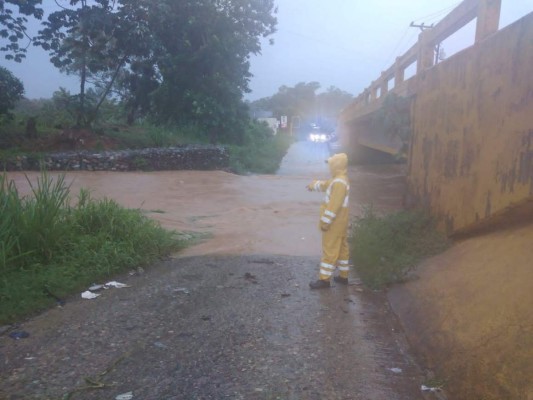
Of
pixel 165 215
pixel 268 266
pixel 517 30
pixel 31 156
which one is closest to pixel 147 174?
pixel 31 156

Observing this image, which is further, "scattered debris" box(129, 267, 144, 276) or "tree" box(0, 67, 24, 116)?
"tree" box(0, 67, 24, 116)

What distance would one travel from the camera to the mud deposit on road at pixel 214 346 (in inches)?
135

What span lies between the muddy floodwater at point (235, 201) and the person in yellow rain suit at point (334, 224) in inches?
73.6

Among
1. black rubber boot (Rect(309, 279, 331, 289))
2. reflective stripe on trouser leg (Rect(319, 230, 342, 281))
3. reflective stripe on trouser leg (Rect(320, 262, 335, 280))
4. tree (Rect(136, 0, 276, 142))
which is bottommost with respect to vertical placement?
black rubber boot (Rect(309, 279, 331, 289))

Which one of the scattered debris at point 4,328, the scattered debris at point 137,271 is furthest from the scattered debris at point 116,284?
the scattered debris at point 4,328

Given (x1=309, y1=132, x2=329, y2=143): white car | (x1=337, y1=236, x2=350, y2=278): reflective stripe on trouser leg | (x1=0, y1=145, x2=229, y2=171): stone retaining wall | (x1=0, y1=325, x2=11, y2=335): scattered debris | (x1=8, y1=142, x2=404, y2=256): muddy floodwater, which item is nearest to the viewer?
(x1=0, y1=325, x2=11, y2=335): scattered debris

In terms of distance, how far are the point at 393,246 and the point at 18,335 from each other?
418 centimetres

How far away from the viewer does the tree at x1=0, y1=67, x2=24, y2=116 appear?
58.1ft

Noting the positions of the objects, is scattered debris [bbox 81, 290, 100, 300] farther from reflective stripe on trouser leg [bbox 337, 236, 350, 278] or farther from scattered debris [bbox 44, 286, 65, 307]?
reflective stripe on trouser leg [bbox 337, 236, 350, 278]

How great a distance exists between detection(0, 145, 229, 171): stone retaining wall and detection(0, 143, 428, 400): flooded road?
1097 cm

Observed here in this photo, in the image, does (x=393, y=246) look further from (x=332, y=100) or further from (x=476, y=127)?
(x=332, y=100)

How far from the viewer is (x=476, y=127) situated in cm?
560

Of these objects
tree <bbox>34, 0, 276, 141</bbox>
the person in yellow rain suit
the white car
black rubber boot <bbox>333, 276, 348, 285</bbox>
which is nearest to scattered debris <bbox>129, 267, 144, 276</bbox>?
the person in yellow rain suit

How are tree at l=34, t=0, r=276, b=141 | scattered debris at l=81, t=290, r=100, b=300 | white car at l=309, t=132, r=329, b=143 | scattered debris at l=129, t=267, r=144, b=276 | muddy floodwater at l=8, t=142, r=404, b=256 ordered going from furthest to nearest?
white car at l=309, t=132, r=329, b=143
tree at l=34, t=0, r=276, b=141
muddy floodwater at l=8, t=142, r=404, b=256
scattered debris at l=129, t=267, r=144, b=276
scattered debris at l=81, t=290, r=100, b=300
